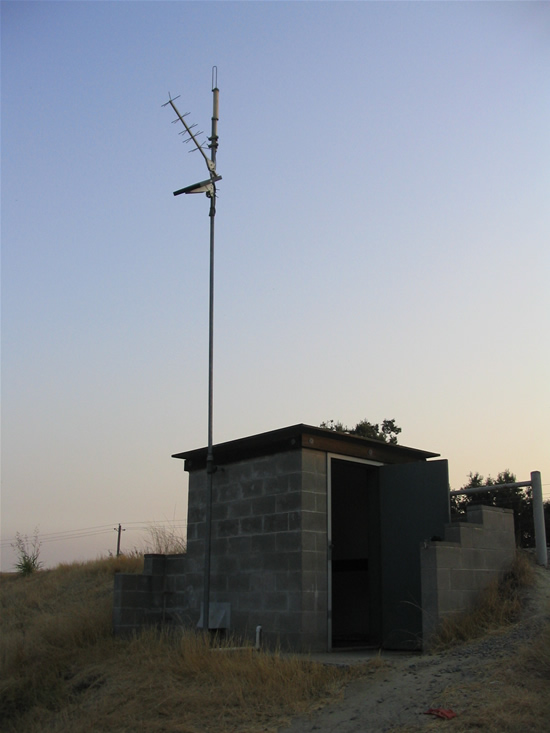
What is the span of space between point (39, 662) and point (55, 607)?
7.26 m

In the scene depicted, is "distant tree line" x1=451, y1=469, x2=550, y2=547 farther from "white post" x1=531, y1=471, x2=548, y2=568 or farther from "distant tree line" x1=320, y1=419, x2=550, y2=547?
"white post" x1=531, y1=471, x2=548, y2=568

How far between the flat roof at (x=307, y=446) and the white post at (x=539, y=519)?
1.57 m

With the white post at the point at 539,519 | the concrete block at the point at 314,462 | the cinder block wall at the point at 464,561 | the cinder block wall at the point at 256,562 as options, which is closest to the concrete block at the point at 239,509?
the cinder block wall at the point at 256,562

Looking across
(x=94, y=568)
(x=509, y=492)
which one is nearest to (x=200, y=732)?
(x=94, y=568)

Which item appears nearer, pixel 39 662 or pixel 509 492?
pixel 39 662

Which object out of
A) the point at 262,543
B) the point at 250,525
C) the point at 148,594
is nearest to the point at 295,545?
the point at 262,543

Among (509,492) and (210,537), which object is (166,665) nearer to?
Answer: (210,537)

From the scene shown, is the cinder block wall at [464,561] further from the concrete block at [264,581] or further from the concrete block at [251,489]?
the concrete block at [251,489]

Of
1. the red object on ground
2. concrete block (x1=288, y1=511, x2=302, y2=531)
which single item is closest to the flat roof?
concrete block (x1=288, y1=511, x2=302, y2=531)

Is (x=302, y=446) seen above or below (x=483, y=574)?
above

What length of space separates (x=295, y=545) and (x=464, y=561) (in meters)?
2.24

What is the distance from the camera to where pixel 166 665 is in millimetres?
9250

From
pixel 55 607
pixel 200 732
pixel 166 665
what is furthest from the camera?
pixel 55 607

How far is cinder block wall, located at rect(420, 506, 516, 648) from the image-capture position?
31.3 feet
